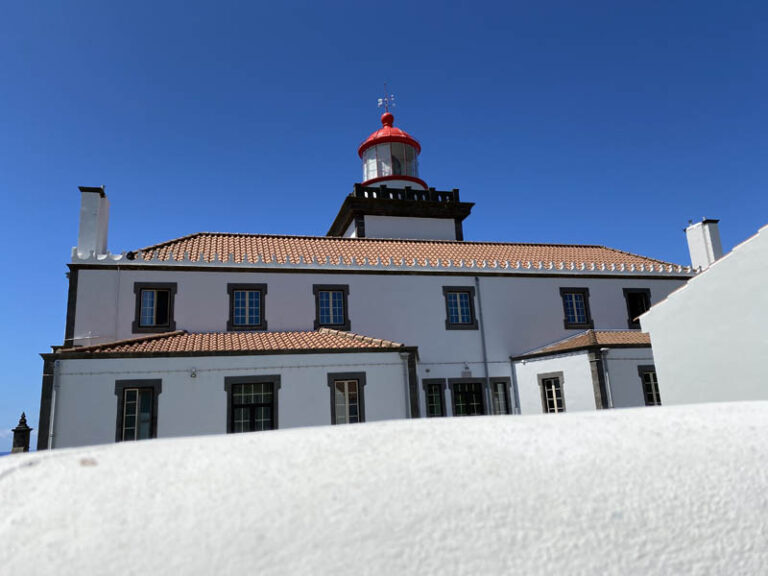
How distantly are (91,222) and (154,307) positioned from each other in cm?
375

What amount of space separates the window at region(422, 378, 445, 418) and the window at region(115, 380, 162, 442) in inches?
379

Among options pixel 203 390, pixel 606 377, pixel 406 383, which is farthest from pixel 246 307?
pixel 606 377

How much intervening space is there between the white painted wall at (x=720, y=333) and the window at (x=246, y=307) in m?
13.0

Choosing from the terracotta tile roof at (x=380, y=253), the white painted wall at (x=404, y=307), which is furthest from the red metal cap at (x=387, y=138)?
the white painted wall at (x=404, y=307)

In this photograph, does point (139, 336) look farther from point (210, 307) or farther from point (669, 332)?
point (669, 332)

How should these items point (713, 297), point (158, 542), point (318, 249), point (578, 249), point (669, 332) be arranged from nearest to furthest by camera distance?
point (158, 542), point (713, 297), point (669, 332), point (318, 249), point (578, 249)

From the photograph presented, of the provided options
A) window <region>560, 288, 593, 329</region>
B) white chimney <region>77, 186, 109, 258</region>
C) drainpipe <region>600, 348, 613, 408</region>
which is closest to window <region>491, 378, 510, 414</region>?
window <region>560, 288, 593, 329</region>

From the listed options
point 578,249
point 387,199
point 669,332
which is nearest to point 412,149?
point 387,199

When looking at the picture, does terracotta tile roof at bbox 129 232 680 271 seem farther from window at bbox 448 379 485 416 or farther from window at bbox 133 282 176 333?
window at bbox 448 379 485 416

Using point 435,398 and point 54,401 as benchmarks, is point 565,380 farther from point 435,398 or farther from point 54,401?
point 54,401

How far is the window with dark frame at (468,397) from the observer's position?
2006 centimetres

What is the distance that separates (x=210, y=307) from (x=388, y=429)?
58.0ft

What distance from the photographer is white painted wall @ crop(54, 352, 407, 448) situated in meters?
14.2

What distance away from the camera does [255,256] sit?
19672 millimetres
